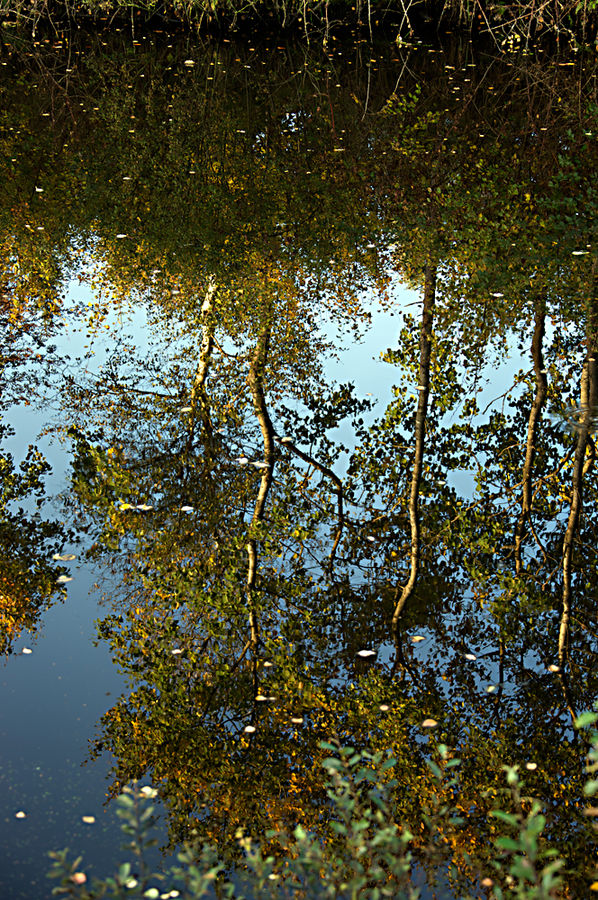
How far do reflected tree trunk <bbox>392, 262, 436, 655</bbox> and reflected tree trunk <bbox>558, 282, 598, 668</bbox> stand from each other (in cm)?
98

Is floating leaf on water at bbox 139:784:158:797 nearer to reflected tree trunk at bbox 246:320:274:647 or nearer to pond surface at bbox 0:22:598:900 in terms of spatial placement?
pond surface at bbox 0:22:598:900

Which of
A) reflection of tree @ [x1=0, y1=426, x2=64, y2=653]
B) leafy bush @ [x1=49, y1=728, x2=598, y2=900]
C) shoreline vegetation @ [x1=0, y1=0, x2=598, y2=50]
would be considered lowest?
leafy bush @ [x1=49, y1=728, x2=598, y2=900]

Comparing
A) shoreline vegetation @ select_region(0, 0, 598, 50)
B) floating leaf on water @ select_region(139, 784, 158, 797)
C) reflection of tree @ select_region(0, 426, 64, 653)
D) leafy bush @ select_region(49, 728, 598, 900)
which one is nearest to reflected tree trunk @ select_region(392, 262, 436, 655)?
leafy bush @ select_region(49, 728, 598, 900)

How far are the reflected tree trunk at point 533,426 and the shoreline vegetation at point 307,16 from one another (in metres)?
13.3

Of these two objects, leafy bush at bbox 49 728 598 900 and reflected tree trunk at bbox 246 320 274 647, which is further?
reflected tree trunk at bbox 246 320 274 647

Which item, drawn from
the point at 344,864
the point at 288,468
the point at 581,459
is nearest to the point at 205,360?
the point at 288,468

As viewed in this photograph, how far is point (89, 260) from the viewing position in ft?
34.2

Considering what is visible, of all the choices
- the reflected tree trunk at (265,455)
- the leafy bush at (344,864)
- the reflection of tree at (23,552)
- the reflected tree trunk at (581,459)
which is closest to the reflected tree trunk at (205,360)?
the reflected tree trunk at (265,455)

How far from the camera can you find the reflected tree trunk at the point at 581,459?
5.61 m

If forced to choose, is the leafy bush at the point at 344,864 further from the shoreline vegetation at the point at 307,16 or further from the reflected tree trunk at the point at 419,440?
the shoreline vegetation at the point at 307,16

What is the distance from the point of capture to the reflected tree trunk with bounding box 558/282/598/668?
5613 mm

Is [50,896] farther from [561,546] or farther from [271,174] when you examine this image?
[271,174]

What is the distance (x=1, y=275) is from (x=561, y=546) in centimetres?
675

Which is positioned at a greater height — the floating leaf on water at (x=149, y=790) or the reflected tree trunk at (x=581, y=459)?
the reflected tree trunk at (x=581, y=459)
